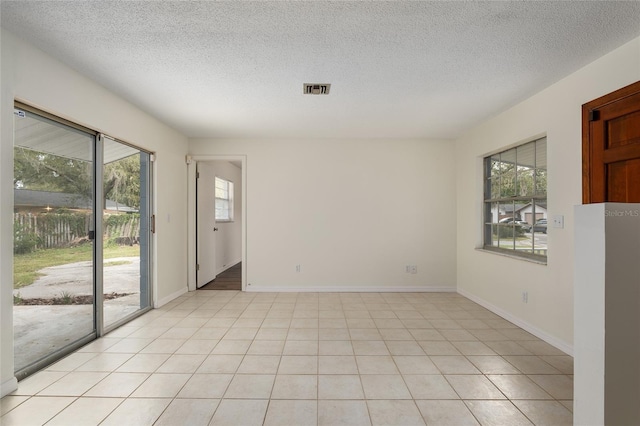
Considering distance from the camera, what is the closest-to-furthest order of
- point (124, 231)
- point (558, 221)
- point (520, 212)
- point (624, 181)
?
point (624, 181) → point (558, 221) → point (124, 231) → point (520, 212)

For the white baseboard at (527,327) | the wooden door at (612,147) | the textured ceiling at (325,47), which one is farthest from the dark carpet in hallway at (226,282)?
the wooden door at (612,147)

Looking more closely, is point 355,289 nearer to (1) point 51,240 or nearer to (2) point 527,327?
(2) point 527,327

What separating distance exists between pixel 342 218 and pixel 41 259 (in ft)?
11.9

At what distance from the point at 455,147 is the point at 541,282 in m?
2.60

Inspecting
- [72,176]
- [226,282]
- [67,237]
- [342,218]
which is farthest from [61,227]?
[342,218]

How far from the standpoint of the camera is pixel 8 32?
205cm

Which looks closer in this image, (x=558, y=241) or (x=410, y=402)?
(x=410, y=402)

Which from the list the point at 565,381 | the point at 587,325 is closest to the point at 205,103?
the point at 587,325

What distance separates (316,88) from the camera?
296cm

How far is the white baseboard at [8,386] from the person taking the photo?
6.53 feet

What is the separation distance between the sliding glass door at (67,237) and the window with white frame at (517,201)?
457cm

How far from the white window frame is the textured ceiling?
10.0ft

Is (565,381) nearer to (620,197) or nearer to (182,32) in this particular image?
(620,197)

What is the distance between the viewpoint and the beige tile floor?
1.85 m
